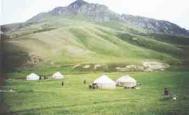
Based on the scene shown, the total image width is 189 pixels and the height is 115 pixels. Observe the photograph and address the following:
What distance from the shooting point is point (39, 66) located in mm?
6320

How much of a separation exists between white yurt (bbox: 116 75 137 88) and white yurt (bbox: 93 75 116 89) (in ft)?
0.21

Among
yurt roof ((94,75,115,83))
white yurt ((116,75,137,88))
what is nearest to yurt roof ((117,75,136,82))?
white yurt ((116,75,137,88))

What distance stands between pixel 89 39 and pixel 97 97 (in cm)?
60

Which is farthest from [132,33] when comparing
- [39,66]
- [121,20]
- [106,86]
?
[39,66]

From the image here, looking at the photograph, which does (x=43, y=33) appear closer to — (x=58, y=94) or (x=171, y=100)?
(x=58, y=94)

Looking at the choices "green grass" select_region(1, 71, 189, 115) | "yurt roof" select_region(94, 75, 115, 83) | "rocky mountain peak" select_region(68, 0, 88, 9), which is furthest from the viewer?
"rocky mountain peak" select_region(68, 0, 88, 9)

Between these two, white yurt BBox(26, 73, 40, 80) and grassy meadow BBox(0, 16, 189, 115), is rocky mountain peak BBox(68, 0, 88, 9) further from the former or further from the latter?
white yurt BBox(26, 73, 40, 80)

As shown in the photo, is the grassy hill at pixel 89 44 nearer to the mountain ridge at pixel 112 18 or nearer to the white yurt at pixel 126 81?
the mountain ridge at pixel 112 18

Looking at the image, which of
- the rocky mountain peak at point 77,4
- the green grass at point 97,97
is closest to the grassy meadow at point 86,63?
the green grass at point 97,97

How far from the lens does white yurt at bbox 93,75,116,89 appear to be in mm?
6059

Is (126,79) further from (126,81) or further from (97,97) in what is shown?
(97,97)

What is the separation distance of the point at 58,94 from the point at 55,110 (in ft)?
0.54

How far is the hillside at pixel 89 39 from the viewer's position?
614 cm

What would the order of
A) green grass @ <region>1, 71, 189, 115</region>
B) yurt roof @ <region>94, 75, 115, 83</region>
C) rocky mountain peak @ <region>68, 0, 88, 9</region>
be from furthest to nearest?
rocky mountain peak @ <region>68, 0, 88, 9</region> < yurt roof @ <region>94, 75, 115, 83</region> < green grass @ <region>1, 71, 189, 115</region>
